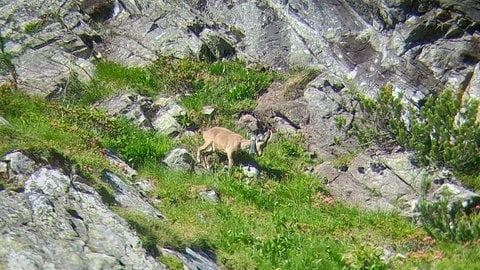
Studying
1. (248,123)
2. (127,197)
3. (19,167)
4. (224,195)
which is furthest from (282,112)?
(19,167)

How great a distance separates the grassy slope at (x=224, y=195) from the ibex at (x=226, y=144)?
18.2 inches

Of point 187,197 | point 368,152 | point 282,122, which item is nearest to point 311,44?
point 282,122

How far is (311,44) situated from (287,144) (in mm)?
4623

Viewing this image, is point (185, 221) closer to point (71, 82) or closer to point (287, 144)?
point (287, 144)

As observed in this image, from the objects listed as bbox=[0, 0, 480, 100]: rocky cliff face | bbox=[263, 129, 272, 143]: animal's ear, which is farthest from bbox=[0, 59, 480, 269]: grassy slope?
bbox=[0, 0, 480, 100]: rocky cliff face

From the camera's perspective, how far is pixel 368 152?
1598 centimetres

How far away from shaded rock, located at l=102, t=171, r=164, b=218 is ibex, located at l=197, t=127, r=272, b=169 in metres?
3.27

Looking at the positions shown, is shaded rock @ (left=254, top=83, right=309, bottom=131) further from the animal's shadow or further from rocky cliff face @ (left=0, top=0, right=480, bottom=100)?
the animal's shadow

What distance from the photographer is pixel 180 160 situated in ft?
45.2

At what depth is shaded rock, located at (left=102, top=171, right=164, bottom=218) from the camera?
34.0 ft

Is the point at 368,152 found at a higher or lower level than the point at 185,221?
lower

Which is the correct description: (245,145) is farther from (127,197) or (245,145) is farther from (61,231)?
(61,231)

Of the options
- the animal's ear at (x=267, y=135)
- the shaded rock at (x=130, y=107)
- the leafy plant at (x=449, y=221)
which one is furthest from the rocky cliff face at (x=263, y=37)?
the leafy plant at (x=449, y=221)

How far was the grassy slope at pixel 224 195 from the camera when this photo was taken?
10156mm
